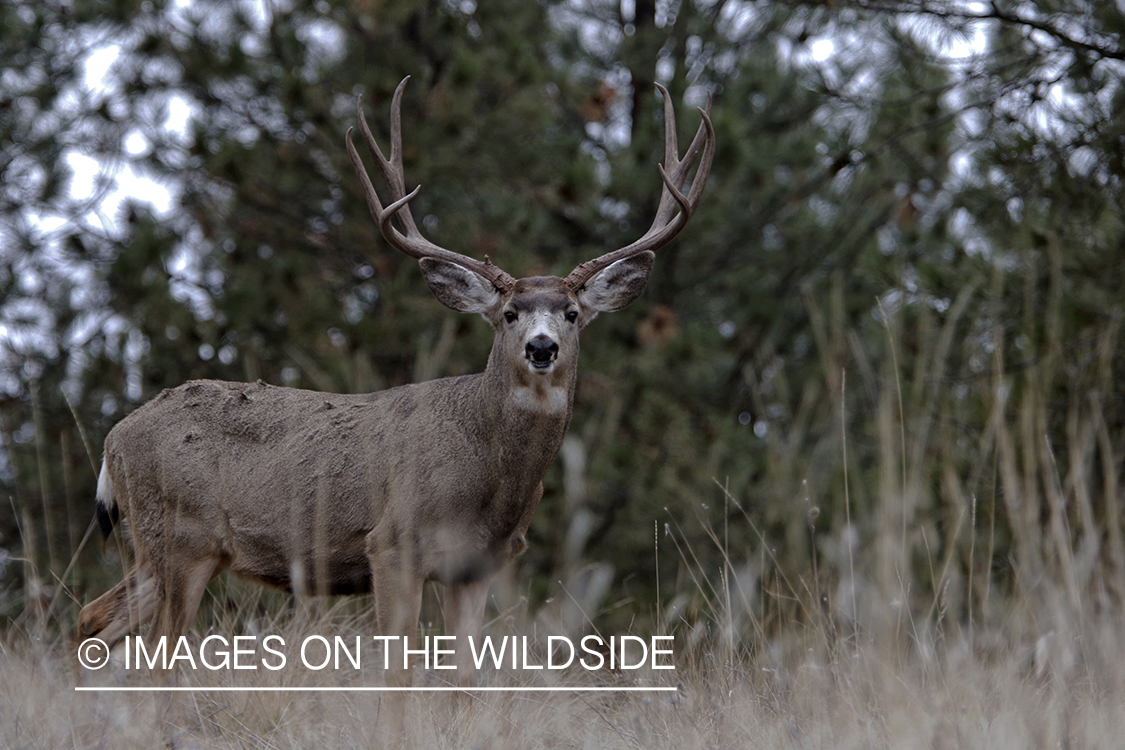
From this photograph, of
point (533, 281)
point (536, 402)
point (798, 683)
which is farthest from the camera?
point (533, 281)

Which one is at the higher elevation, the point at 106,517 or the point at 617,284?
the point at 617,284

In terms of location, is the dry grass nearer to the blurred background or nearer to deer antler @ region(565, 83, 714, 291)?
deer antler @ region(565, 83, 714, 291)

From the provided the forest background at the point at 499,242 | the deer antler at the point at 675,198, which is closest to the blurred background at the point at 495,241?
the forest background at the point at 499,242

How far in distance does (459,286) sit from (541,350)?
0.73m

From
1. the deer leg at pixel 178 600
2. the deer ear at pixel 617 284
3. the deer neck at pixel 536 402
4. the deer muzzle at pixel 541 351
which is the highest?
the deer ear at pixel 617 284

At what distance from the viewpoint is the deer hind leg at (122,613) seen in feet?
16.5

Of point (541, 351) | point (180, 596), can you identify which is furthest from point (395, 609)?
point (541, 351)

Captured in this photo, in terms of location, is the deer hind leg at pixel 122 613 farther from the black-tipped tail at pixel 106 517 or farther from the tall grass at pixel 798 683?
the black-tipped tail at pixel 106 517

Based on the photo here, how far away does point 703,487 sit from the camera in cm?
990

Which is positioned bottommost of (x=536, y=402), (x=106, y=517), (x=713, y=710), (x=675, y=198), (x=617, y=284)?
(x=713, y=710)

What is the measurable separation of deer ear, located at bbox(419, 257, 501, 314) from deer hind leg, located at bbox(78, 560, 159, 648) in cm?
166

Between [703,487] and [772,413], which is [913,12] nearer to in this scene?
[703,487]

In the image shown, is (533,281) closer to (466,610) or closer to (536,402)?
(536,402)

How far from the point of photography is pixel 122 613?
200 inches
